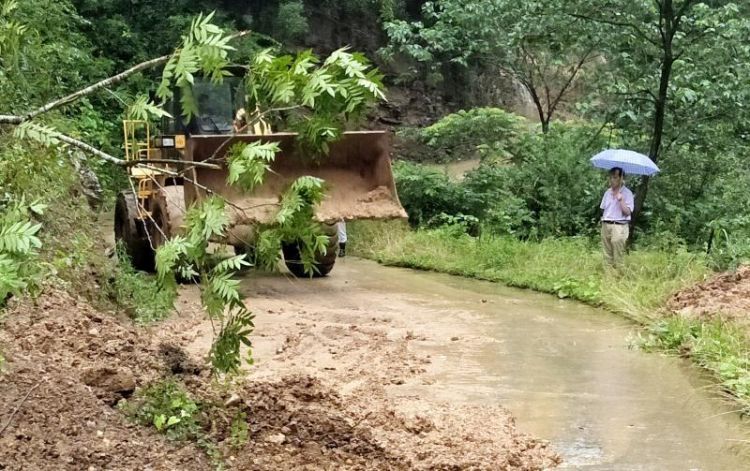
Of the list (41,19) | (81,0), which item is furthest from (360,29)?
(41,19)

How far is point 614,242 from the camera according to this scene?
1002 cm

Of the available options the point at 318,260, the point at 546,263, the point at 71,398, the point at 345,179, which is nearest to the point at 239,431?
the point at 71,398

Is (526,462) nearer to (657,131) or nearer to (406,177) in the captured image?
(657,131)

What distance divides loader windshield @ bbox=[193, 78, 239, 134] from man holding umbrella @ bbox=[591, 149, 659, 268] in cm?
438

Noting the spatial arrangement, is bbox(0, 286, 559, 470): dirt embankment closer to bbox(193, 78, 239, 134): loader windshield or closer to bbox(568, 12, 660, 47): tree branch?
bbox(193, 78, 239, 134): loader windshield

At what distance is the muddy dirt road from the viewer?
4.98 meters

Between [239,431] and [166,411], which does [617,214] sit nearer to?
[239,431]

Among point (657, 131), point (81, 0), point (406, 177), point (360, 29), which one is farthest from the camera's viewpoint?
point (360, 29)

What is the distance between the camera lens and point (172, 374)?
5.34m

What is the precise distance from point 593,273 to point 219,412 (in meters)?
6.52

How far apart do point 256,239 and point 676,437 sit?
108 inches

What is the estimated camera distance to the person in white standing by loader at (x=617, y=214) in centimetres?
990

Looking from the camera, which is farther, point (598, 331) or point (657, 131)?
point (657, 131)

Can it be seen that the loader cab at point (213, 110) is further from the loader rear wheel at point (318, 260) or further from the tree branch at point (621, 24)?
the tree branch at point (621, 24)
